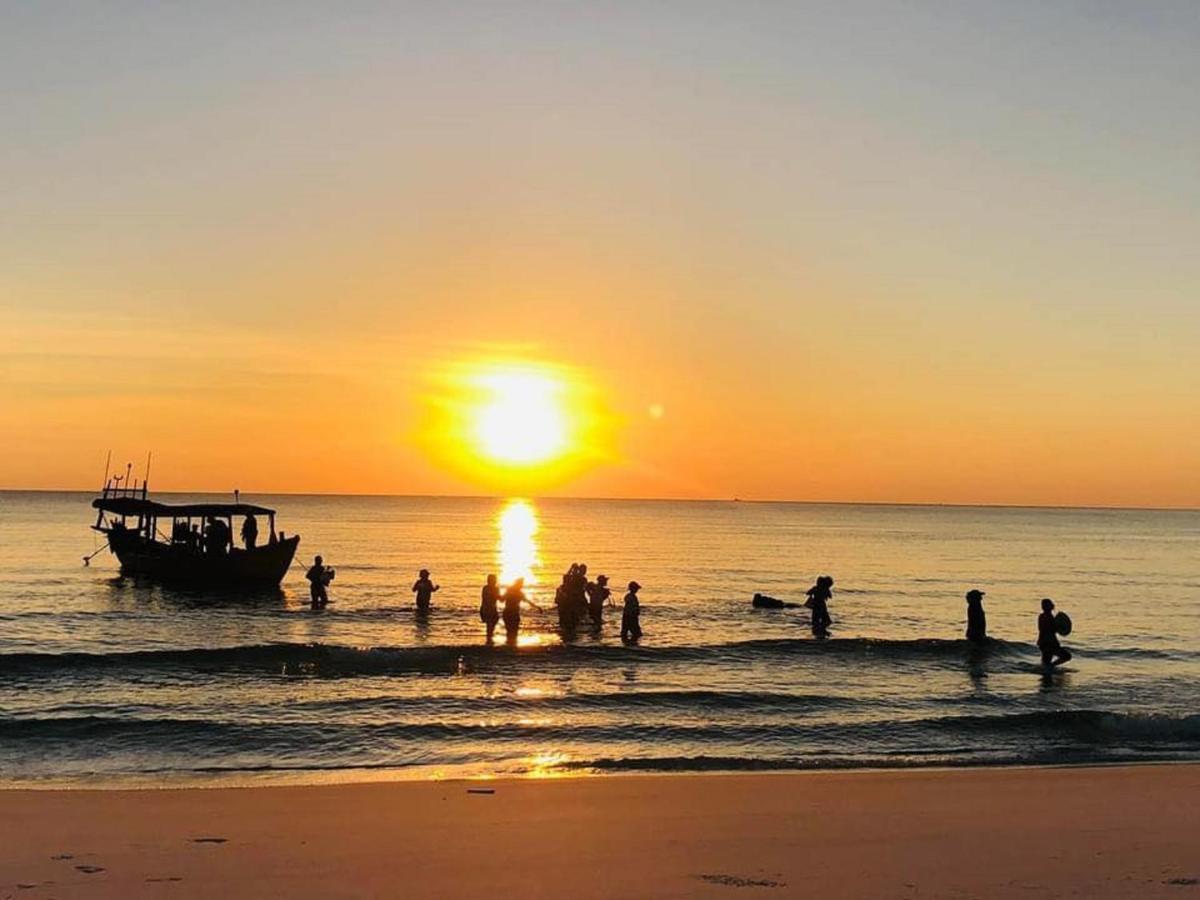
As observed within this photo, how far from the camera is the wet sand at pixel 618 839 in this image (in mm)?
8742

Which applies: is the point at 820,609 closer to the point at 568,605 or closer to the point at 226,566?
the point at 568,605

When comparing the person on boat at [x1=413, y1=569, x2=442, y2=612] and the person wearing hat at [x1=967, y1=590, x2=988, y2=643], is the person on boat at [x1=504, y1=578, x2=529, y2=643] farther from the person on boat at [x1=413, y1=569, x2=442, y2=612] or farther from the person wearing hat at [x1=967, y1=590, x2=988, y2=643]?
the person wearing hat at [x1=967, y1=590, x2=988, y2=643]

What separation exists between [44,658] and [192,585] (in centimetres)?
1582

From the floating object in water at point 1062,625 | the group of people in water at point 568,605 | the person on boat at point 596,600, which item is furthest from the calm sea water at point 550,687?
the floating object in water at point 1062,625

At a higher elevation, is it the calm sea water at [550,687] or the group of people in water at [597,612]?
the group of people in water at [597,612]

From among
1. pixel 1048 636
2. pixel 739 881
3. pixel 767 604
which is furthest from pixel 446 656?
pixel 739 881

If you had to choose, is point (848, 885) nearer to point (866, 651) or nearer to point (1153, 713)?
point (1153, 713)

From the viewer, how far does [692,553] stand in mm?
82188

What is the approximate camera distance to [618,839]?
10.3 metres

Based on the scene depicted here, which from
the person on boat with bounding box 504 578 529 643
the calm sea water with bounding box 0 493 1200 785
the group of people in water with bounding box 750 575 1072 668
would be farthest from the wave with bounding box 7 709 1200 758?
the person on boat with bounding box 504 578 529 643

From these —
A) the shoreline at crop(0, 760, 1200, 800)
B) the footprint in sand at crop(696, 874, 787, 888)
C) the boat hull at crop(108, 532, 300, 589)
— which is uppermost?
the boat hull at crop(108, 532, 300, 589)

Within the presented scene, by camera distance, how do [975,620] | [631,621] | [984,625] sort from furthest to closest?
[984,625]
[631,621]
[975,620]

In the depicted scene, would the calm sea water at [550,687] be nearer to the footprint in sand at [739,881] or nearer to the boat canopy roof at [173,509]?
the boat canopy roof at [173,509]

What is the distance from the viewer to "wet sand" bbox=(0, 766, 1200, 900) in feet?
28.7
